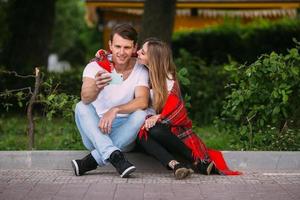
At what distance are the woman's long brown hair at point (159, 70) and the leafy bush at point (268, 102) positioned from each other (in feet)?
3.13

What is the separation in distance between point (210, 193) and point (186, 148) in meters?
0.82

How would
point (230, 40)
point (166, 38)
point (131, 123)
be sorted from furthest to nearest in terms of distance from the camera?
point (230, 40)
point (166, 38)
point (131, 123)

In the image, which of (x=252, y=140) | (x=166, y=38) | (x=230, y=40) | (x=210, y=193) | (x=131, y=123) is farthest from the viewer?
(x=230, y=40)

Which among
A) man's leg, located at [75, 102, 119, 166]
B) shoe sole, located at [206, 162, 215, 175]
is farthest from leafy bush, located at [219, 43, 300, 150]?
man's leg, located at [75, 102, 119, 166]

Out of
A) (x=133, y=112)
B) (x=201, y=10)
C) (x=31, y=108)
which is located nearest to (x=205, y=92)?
(x=31, y=108)

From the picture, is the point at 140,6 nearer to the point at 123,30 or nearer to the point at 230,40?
the point at 230,40

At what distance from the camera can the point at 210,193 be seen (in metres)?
5.59

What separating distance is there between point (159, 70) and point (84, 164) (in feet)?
3.69

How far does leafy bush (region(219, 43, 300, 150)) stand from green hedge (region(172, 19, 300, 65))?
8.61 m

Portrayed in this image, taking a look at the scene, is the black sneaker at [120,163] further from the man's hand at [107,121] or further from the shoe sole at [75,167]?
the shoe sole at [75,167]

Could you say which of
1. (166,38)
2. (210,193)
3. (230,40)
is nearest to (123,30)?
(210,193)

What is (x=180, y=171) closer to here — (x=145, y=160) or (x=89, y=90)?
(x=145, y=160)

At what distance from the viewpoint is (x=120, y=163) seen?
6082 mm

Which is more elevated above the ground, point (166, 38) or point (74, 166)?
point (166, 38)
